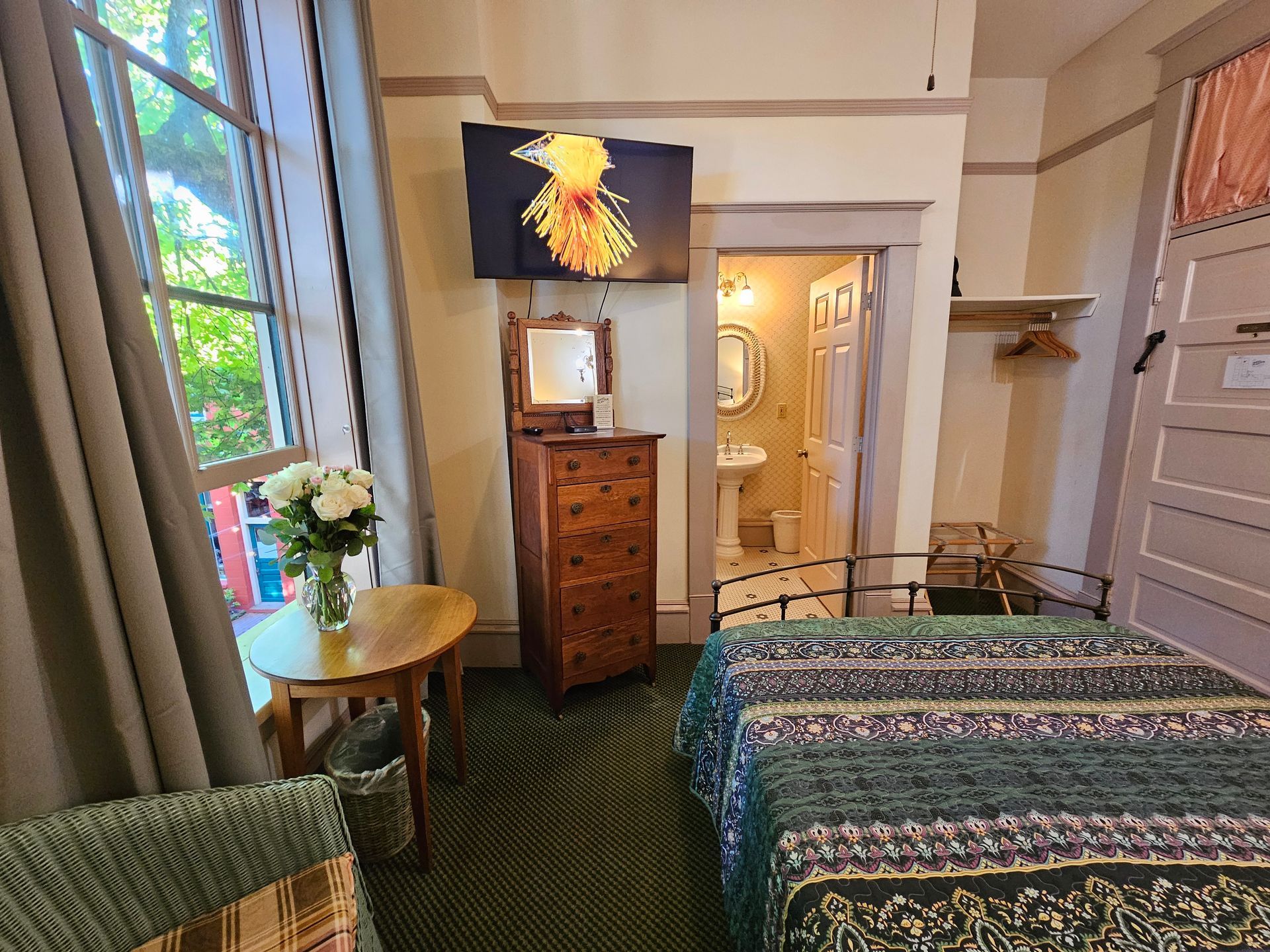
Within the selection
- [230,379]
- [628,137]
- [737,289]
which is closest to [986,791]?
[230,379]

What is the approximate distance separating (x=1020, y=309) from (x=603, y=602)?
10.2 feet

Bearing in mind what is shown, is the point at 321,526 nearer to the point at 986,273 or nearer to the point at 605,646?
the point at 605,646

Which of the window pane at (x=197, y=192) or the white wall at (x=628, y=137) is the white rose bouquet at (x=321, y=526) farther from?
the white wall at (x=628, y=137)

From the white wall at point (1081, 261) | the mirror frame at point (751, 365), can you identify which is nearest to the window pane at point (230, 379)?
the mirror frame at point (751, 365)

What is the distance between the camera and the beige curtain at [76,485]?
0.73 metres

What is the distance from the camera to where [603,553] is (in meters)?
2.12

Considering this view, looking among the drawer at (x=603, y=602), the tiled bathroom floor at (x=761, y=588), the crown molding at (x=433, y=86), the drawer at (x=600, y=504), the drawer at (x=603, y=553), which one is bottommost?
the tiled bathroom floor at (x=761, y=588)

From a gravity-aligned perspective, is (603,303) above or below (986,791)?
above

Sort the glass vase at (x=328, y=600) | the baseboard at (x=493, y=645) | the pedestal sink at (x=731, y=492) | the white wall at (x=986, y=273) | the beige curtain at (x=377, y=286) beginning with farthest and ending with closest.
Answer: the pedestal sink at (x=731, y=492) → the white wall at (x=986, y=273) → the baseboard at (x=493, y=645) → the beige curtain at (x=377, y=286) → the glass vase at (x=328, y=600)

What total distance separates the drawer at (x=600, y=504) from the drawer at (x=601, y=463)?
36mm

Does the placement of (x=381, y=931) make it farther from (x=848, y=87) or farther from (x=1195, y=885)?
(x=848, y=87)

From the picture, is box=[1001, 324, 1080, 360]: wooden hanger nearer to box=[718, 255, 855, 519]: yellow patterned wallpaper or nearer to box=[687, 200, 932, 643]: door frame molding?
box=[687, 200, 932, 643]: door frame molding

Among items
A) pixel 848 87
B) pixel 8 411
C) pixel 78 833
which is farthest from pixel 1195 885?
pixel 848 87

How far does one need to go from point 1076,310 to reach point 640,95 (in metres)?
2.75
